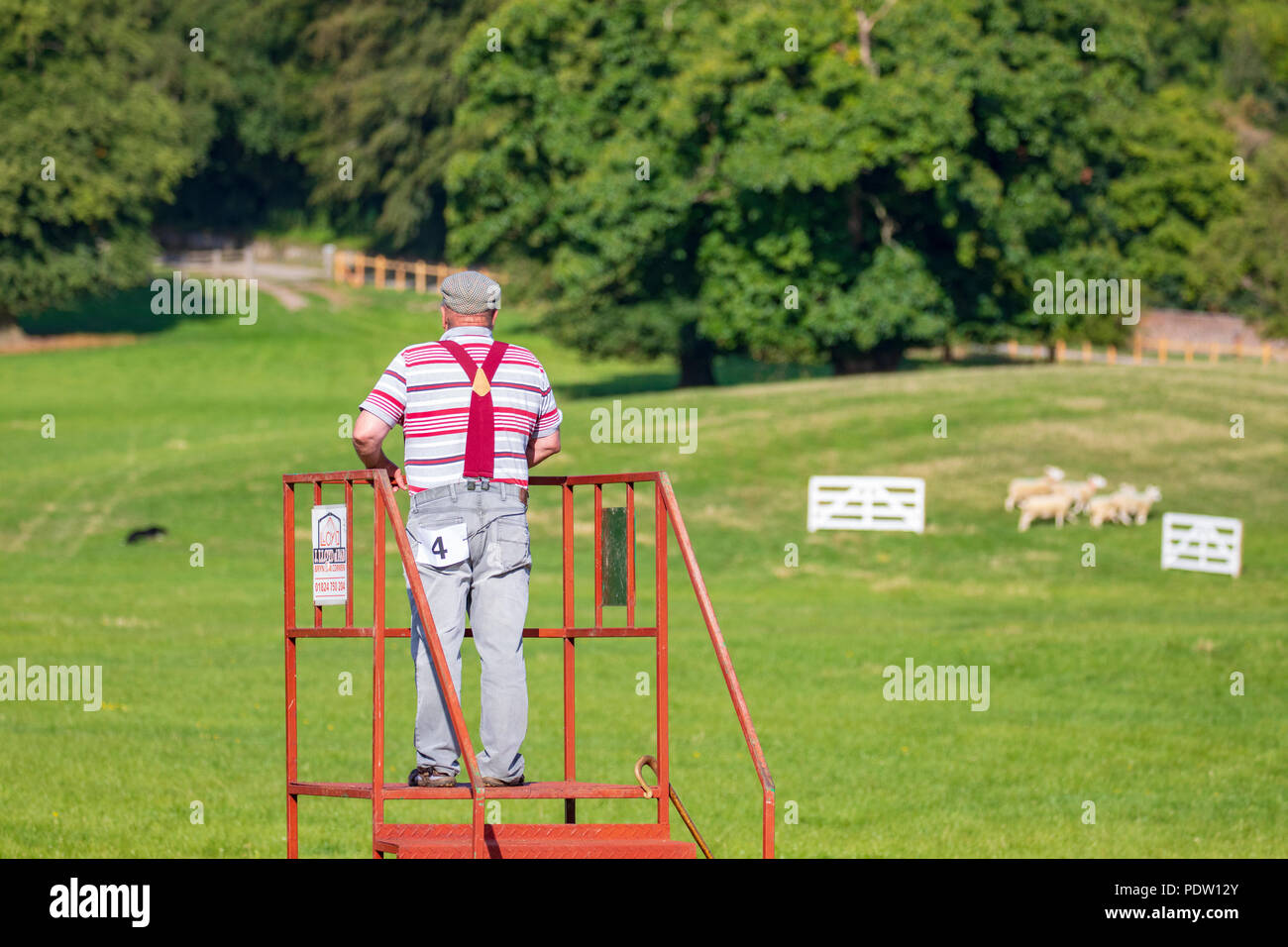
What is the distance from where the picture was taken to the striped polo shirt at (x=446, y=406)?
768 cm

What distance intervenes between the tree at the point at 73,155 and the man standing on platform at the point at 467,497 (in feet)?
191

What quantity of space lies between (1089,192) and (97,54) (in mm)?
40691

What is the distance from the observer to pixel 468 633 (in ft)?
26.8

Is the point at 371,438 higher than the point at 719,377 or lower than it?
lower

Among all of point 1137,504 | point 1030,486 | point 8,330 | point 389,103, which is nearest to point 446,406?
point 1030,486

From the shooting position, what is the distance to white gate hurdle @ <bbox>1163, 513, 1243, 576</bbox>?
30203 mm

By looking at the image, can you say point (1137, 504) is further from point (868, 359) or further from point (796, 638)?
point (868, 359)

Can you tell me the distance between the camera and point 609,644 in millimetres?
23969

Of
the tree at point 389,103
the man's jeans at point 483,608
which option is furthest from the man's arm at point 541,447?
the tree at point 389,103

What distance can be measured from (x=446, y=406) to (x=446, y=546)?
25.3 inches

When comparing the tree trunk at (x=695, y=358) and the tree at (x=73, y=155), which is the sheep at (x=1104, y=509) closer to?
the tree trunk at (x=695, y=358)

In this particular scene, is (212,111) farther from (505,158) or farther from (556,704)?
(556,704)
